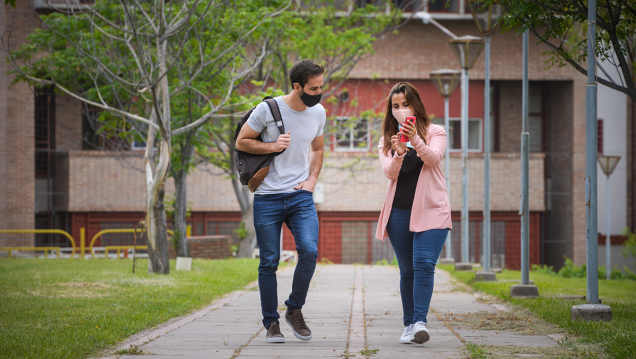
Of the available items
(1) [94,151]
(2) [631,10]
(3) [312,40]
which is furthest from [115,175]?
(2) [631,10]

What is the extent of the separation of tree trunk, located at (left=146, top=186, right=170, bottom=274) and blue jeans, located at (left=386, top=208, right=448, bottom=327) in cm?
730

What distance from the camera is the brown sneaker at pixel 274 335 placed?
506 centimetres

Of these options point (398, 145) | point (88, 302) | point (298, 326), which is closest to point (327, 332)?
point (298, 326)

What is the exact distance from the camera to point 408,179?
17.0 feet

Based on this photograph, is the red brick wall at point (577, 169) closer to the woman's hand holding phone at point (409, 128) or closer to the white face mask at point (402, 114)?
the white face mask at point (402, 114)

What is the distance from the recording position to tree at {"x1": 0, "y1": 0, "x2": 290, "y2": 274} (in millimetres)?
11648

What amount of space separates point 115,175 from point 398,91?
2106 cm

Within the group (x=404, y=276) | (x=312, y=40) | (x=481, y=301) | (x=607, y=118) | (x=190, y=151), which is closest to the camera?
(x=404, y=276)

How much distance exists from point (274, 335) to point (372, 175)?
67.8ft

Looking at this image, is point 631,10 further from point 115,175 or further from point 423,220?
point 115,175

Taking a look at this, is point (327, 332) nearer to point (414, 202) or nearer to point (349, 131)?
point (414, 202)

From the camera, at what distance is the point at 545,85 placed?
89.1 ft

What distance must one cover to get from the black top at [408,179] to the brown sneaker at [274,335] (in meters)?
1.27

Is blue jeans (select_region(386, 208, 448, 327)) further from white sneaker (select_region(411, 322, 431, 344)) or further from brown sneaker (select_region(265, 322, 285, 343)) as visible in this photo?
brown sneaker (select_region(265, 322, 285, 343))
